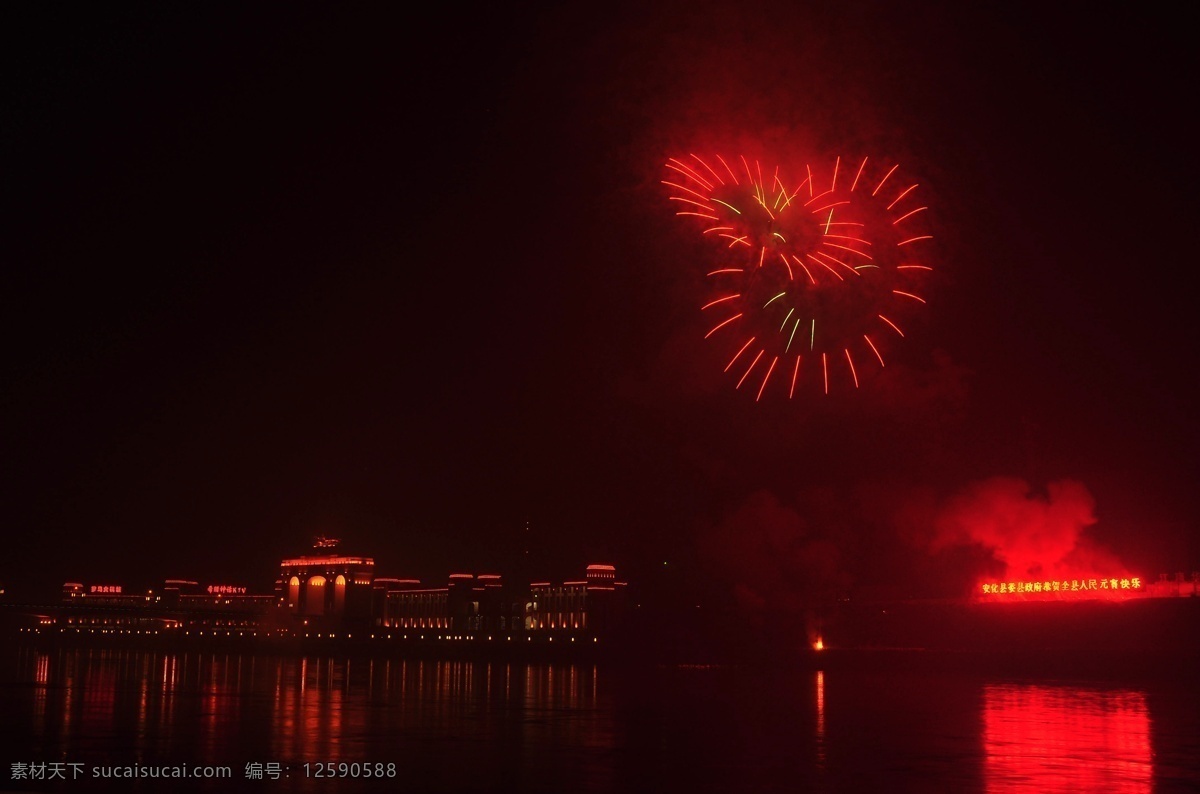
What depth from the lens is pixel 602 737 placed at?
18812mm

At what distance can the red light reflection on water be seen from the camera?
13797 mm

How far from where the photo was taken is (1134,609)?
42.7 metres

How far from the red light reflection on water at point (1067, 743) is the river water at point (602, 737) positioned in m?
0.06

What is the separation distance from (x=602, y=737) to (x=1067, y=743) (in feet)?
24.2

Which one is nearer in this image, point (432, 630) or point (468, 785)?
point (468, 785)

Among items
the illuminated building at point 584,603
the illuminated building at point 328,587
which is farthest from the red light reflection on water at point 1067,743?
the illuminated building at point 328,587

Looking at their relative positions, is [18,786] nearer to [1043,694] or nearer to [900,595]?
[1043,694]

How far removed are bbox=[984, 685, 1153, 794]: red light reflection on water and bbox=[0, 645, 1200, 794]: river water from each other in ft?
0.18

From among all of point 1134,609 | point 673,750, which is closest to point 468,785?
point 673,750

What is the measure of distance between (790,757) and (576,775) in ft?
11.3

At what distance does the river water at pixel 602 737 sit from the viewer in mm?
13734

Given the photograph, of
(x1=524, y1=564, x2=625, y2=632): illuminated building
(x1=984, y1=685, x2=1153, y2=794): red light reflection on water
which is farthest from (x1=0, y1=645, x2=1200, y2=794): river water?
(x1=524, y1=564, x2=625, y2=632): illuminated building

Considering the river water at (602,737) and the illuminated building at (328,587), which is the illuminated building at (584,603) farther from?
the river water at (602,737)

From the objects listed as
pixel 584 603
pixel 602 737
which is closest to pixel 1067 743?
pixel 602 737
